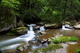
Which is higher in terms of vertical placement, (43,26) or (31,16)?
(31,16)

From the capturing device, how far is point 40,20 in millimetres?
21594

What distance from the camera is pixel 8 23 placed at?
50.9ft

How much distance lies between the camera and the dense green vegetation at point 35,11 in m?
13.1

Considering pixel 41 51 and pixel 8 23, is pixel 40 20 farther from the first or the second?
pixel 41 51

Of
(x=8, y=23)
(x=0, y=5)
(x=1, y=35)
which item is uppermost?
(x=0, y=5)

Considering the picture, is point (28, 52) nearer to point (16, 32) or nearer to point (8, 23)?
point (16, 32)

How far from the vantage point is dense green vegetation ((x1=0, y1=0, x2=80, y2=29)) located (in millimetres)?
13135

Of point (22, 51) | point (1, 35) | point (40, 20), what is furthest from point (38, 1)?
point (22, 51)

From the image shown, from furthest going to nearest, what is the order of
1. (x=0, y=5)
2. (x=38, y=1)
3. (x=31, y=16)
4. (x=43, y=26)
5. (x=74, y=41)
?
(x=38, y=1) < (x=31, y=16) < (x=43, y=26) < (x=0, y=5) < (x=74, y=41)

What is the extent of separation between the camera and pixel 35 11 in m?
21.5

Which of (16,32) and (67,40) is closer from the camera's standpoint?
(67,40)

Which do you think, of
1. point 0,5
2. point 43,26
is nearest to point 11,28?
point 0,5

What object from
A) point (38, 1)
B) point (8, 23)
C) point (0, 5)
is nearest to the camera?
point (0, 5)

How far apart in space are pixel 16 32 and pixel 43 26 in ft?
17.4
